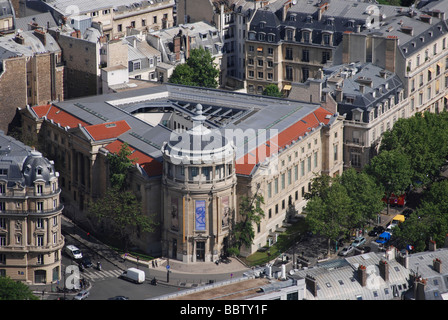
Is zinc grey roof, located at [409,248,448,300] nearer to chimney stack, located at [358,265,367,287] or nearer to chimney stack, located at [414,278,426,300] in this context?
chimney stack, located at [414,278,426,300]

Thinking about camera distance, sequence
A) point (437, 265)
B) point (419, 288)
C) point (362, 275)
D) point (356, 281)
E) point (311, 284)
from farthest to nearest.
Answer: point (437, 265) < point (356, 281) < point (419, 288) < point (362, 275) < point (311, 284)

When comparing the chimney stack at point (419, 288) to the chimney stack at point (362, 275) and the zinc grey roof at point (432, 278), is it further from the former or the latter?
the chimney stack at point (362, 275)

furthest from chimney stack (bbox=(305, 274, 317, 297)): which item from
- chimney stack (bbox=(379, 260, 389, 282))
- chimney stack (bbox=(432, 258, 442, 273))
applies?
chimney stack (bbox=(432, 258, 442, 273))

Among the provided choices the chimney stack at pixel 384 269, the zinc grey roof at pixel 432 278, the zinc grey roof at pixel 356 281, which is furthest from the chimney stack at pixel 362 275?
the zinc grey roof at pixel 432 278

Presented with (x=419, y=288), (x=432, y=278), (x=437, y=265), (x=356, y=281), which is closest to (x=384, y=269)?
(x=356, y=281)

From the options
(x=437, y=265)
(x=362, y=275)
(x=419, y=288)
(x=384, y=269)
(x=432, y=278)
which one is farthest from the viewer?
(x=437, y=265)

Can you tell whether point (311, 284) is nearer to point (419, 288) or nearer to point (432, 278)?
point (419, 288)

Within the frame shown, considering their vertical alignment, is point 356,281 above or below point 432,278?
above
